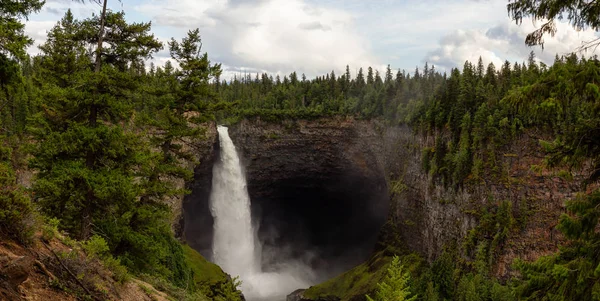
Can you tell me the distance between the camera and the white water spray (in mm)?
53875

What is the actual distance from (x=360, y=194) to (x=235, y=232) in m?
19.7

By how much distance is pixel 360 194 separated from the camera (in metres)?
62.5

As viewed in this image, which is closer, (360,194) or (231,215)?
(231,215)

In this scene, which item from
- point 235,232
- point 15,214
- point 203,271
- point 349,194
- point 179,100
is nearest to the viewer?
point 15,214

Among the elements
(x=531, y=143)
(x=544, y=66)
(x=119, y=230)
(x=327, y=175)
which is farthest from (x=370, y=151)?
(x=544, y=66)

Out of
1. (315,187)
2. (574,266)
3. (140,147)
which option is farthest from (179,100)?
(315,187)

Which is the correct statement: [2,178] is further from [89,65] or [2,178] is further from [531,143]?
[531,143]

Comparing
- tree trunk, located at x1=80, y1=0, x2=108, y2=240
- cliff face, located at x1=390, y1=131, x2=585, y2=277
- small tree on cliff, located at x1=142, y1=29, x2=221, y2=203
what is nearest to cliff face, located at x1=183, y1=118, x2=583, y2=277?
cliff face, located at x1=390, y1=131, x2=585, y2=277

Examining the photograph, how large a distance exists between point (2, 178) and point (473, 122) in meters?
37.6

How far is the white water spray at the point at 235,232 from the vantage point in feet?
177

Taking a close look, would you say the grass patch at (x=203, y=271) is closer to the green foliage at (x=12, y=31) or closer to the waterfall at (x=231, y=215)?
the waterfall at (x=231, y=215)

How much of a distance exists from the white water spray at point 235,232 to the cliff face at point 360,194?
1.78 m

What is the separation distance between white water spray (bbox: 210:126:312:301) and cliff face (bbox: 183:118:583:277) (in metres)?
1.78

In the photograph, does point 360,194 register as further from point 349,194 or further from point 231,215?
point 231,215
